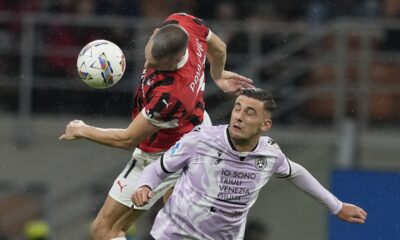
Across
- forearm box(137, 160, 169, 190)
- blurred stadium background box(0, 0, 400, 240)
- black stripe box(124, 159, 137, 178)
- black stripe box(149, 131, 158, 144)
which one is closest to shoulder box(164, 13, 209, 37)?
black stripe box(149, 131, 158, 144)

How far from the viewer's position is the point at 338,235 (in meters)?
9.88

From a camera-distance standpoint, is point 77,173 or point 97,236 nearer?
point 97,236

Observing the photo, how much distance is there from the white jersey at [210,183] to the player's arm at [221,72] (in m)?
1.21

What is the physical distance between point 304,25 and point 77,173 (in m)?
2.94

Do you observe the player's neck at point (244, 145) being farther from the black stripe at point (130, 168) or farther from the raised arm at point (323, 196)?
the black stripe at point (130, 168)

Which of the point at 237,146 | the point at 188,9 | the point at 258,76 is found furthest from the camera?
the point at 188,9

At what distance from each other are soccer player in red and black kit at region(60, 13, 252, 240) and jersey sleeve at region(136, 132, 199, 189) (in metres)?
0.62

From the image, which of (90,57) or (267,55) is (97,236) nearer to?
(90,57)

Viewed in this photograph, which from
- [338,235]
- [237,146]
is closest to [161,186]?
[237,146]

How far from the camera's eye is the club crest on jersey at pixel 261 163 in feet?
25.0

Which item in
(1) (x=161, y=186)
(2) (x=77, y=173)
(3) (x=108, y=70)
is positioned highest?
(3) (x=108, y=70)

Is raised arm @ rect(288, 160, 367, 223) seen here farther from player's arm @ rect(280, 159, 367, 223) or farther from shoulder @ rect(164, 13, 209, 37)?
shoulder @ rect(164, 13, 209, 37)

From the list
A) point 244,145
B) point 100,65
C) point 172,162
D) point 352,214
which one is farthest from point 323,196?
point 100,65

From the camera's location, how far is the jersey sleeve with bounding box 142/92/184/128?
26.4 ft
